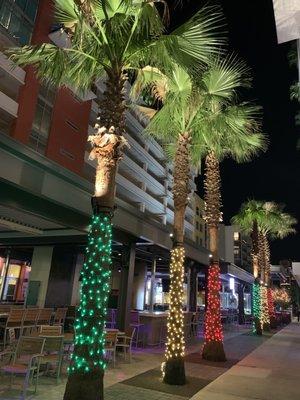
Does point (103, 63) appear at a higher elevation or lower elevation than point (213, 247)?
higher

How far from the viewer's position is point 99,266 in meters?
6.31

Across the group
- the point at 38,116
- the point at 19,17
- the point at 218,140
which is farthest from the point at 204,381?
the point at 19,17

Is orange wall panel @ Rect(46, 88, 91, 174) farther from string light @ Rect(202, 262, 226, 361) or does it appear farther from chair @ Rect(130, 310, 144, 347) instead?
string light @ Rect(202, 262, 226, 361)

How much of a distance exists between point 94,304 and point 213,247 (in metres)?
8.27

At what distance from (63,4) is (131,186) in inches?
1676

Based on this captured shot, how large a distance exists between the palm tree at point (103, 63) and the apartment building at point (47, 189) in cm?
143

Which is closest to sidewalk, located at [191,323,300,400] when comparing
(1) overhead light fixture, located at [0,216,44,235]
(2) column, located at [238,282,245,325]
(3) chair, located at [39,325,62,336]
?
(3) chair, located at [39,325,62,336]

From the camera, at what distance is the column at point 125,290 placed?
13.1m

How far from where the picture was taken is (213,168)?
1399 centimetres

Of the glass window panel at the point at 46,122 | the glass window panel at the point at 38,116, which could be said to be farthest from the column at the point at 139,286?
the glass window panel at the point at 38,116

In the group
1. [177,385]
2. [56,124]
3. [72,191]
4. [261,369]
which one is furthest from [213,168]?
[56,124]

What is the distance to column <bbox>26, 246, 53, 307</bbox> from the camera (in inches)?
715

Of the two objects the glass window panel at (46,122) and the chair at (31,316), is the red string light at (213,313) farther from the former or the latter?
the glass window panel at (46,122)

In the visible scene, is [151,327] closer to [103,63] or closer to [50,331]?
[50,331]
